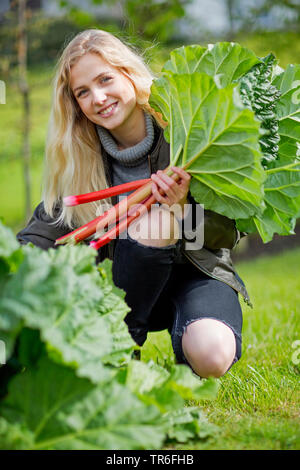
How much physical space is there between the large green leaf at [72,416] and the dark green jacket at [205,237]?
103 cm

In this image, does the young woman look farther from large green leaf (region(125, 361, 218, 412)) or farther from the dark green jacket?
large green leaf (region(125, 361, 218, 412))

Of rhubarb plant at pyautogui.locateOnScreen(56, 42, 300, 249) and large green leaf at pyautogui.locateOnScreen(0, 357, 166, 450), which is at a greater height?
rhubarb plant at pyautogui.locateOnScreen(56, 42, 300, 249)

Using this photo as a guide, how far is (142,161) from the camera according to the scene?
256 cm

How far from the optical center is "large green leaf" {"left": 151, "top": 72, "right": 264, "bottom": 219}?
5.76 feet

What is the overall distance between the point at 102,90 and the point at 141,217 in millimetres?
659

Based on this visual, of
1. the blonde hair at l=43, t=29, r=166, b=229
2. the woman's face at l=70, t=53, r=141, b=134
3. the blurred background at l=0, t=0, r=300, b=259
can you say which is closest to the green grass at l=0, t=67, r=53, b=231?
the blurred background at l=0, t=0, r=300, b=259

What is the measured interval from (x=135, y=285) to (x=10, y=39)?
7.94m

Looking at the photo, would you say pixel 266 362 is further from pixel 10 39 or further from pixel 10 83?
pixel 10 39

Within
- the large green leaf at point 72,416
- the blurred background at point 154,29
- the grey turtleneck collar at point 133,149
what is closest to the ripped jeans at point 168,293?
the grey turtleneck collar at point 133,149

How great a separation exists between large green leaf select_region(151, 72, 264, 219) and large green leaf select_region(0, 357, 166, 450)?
0.88 meters

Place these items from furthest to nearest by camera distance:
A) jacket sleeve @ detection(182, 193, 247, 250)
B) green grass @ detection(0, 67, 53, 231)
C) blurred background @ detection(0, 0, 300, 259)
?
green grass @ detection(0, 67, 53, 231)
blurred background @ detection(0, 0, 300, 259)
jacket sleeve @ detection(182, 193, 247, 250)

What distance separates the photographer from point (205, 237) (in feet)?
7.43

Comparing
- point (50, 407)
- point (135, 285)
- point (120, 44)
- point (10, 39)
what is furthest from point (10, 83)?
point (50, 407)
